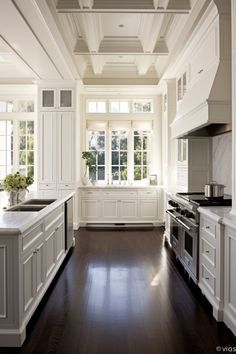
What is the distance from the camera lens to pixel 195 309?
3.06 meters

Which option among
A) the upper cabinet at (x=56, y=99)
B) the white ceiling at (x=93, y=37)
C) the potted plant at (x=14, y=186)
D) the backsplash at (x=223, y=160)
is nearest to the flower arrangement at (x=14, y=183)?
the potted plant at (x=14, y=186)

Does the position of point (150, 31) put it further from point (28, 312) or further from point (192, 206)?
point (28, 312)

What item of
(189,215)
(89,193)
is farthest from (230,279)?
(89,193)

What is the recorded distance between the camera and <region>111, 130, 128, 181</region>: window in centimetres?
775

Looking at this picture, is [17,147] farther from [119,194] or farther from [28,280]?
[28,280]

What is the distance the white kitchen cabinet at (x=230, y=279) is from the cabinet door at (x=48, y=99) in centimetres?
517

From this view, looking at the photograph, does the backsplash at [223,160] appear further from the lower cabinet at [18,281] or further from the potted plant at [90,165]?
the potted plant at [90,165]

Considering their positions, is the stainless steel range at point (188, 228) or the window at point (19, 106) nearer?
the stainless steel range at point (188, 228)

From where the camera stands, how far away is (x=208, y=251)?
10.2 ft

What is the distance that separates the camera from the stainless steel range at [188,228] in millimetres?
3486

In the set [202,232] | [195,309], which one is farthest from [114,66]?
[195,309]

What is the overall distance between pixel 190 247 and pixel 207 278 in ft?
1.97

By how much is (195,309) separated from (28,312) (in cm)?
155

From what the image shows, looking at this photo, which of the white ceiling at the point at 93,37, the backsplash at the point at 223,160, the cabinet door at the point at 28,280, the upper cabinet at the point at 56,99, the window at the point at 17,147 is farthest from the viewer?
Answer: the window at the point at 17,147
